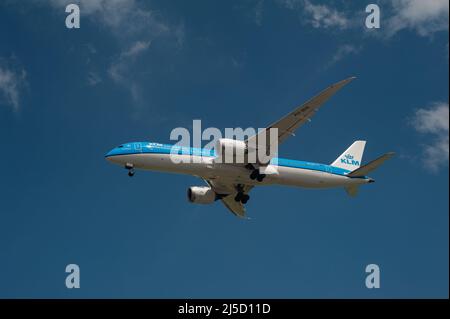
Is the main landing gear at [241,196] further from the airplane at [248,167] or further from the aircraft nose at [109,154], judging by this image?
the aircraft nose at [109,154]

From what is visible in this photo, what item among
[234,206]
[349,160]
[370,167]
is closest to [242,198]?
[234,206]

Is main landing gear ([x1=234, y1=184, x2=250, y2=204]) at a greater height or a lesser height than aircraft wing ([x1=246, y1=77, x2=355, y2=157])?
lesser

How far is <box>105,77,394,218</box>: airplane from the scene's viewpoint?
182 ft

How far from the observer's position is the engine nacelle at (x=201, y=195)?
6556 cm

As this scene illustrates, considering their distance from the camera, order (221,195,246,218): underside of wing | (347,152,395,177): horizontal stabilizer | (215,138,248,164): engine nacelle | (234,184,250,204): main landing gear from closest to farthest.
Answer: (215,138,248,164): engine nacelle, (347,152,395,177): horizontal stabilizer, (234,184,250,204): main landing gear, (221,195,246,218): underside of wing

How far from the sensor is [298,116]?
178ft

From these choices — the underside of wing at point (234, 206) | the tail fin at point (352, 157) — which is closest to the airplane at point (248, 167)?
the tail fin at point (352, 157)

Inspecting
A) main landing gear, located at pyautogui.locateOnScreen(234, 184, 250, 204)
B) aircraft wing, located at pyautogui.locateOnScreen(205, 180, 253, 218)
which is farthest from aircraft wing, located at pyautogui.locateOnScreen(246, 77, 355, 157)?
main landing gear, located at pyautogui.locateOnScreen(234, 184, 250, 204)

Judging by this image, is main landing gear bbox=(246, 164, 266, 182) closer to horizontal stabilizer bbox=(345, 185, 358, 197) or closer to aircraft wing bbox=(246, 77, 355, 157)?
aircraft wing bbox=(246, 77, 355, 157)

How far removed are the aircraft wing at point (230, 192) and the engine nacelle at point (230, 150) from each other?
492 centimetres

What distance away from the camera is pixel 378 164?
195 feet

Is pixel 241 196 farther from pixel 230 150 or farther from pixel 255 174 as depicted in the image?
pixel 230 150

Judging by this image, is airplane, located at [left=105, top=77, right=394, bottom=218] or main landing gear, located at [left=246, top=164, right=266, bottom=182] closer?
airplane, located at [left=105, top=77, right=394, bottom=218]
